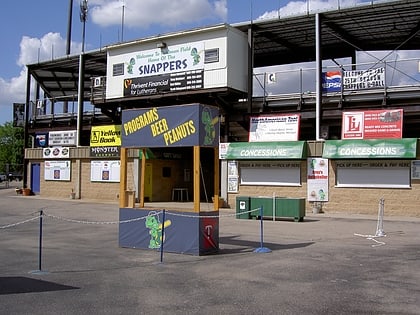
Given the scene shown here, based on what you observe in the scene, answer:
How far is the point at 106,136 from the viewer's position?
34562mm

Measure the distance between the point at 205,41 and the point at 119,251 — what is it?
18544 millimetres

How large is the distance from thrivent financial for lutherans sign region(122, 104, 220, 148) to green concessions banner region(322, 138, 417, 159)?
1309 centimetres

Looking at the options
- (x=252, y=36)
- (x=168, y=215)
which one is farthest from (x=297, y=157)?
(x=168, y=215)

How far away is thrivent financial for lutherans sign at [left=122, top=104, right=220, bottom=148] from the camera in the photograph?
12.6m

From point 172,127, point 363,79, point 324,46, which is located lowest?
point 172,127

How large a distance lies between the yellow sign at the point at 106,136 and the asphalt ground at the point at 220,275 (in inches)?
674

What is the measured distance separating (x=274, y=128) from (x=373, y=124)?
5.21 metres

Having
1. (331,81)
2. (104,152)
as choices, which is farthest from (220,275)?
(104,152)

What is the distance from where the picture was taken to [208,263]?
37.3 feet

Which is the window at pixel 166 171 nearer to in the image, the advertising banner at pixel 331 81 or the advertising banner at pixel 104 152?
the advertising banner at pixel 104 152

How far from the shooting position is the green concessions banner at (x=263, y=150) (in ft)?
85.2

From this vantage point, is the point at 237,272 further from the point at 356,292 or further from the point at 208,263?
the point at 356,292

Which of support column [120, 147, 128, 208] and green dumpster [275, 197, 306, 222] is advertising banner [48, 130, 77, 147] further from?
support column [120, 147, 128, 208]

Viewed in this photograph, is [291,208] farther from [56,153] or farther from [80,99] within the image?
[80,99]
